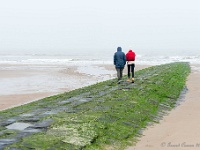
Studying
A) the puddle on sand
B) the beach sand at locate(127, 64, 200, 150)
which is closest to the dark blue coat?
the beach sand at locate(127, 64, 200, 150)

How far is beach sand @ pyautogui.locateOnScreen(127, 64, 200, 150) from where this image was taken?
6.80m

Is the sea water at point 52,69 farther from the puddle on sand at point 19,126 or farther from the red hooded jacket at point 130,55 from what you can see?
the puddle on sand at point 19,126

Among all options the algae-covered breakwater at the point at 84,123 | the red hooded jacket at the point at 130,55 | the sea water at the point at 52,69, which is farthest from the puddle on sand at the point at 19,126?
the sea water at the point at 52,69

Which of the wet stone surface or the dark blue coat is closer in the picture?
the wet stone surface

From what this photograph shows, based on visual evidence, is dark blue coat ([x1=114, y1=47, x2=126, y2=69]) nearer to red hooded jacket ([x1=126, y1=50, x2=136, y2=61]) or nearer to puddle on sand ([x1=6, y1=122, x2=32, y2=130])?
red hooded jacket ([x1=126, y1=50, x2=136, y2=61])

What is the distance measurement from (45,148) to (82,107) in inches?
168

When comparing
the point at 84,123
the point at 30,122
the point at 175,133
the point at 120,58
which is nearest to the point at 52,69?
the point at 120,58

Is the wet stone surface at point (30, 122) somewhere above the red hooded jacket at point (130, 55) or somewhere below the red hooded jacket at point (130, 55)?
below

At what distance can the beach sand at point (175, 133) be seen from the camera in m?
6.80

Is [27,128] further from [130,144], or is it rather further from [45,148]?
[130,144]

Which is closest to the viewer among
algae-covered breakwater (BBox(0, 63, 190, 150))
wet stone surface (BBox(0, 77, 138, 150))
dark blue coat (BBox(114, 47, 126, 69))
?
algae-covered breakwater (BBox(0, 63, 190, 150))

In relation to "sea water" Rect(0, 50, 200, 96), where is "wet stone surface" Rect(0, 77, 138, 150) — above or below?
above

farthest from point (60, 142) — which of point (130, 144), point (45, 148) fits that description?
point (130, 144)

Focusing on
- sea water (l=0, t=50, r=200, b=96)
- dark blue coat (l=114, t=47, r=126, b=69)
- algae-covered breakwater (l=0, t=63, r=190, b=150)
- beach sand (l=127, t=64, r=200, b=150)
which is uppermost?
dark blue coat (l=114, t=47, r=126, b=69)
